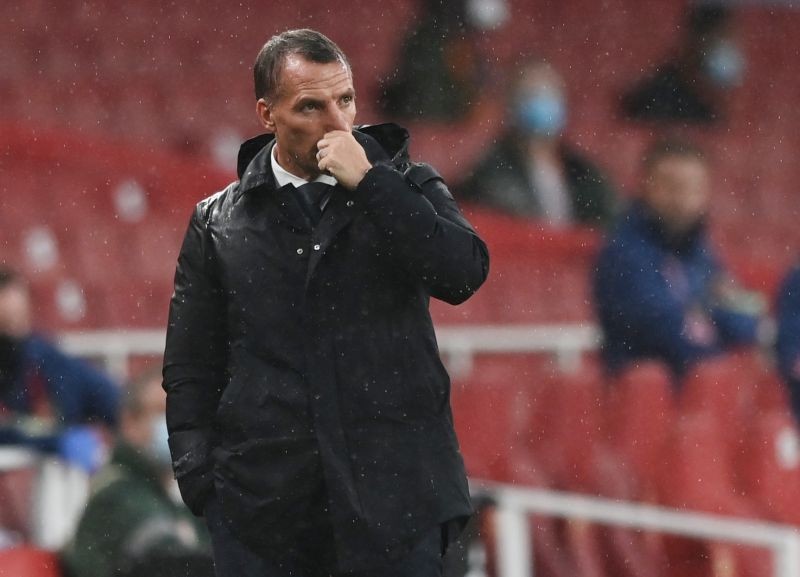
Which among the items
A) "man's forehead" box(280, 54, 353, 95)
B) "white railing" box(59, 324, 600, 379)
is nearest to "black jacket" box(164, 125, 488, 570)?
"man's forehead" box(280, 54, 353, 95)

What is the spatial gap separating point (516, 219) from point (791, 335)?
2919mm

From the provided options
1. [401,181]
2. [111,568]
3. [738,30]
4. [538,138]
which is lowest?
[111,568]

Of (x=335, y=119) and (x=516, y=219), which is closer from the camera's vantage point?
(x=335, y=119)

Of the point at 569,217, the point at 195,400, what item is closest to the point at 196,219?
the point at 195,400

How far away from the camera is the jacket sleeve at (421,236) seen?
3.04 metres

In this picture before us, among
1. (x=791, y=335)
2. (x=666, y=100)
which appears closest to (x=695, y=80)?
(x=666, y=100)

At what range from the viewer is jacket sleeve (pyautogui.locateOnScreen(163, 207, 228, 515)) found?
3299mm

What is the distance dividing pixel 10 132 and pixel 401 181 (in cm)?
636

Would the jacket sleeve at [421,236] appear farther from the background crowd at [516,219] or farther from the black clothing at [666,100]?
the black clothing at [666,100]

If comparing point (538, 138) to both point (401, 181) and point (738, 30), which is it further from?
point (738, 30)

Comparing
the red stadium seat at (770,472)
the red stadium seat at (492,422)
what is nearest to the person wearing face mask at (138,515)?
the red stadium seat at (492,422)

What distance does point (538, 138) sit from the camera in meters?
9.09

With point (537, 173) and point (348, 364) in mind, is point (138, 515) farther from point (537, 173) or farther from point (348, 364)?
point (537, 173)

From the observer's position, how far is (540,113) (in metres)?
9.70
